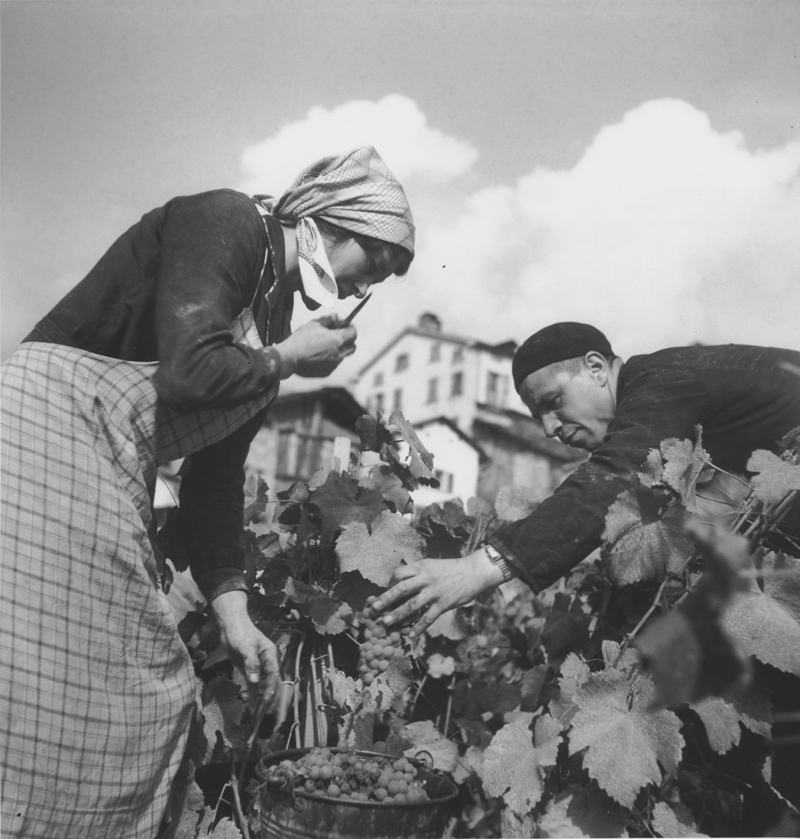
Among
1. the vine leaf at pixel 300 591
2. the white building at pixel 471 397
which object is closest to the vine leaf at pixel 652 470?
the vine leaf at pixel 300 591

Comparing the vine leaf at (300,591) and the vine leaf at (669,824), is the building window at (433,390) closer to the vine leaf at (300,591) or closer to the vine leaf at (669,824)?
the vine leaf at (300,591)

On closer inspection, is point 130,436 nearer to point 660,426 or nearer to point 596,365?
point 660,426

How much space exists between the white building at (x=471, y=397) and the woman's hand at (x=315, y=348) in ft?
75.4

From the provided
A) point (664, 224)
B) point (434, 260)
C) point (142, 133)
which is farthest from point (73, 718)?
point (664, 224)

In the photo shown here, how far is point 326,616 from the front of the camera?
2396mm

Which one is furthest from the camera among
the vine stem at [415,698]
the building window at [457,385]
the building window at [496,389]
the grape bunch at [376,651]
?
the building window at [496,389]

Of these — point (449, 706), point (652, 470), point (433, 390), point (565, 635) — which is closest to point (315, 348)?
point (652, 470)

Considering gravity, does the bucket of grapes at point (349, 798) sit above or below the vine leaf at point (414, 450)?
below

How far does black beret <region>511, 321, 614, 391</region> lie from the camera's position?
236 centimetres

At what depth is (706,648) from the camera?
176 centimetres

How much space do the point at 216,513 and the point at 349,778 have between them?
2.44ft

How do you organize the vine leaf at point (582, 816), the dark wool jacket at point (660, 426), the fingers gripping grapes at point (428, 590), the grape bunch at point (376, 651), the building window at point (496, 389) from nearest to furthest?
1. the fingers gripping grapes at point (428, 590)
2. the dark wool jacket at point (660, 426)
3. the vine leaf at point (582, 816)
4. the grape bunch at point (376, 651)
5. the building window at point (496, 389)

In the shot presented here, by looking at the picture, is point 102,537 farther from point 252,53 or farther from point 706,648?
point 252,53

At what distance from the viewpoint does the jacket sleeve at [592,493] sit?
1695 mm
